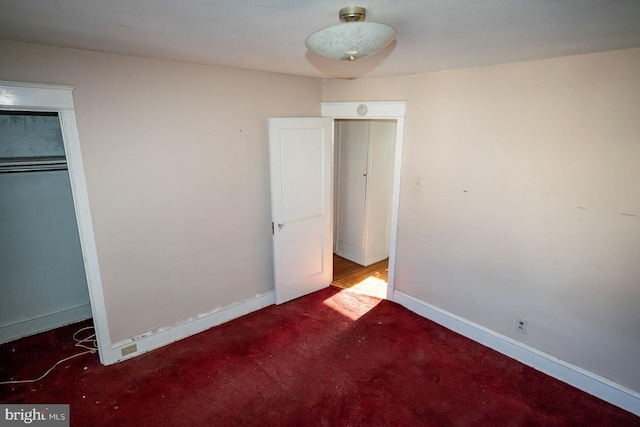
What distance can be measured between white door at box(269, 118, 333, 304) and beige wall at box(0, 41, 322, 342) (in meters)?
0.14

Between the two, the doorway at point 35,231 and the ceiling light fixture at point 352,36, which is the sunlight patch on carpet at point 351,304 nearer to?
the doorway at point 35,231

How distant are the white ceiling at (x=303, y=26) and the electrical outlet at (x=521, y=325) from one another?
195cm

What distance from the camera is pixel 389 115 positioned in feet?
10.7

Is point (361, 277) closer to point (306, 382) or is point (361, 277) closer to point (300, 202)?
point (300, 202)

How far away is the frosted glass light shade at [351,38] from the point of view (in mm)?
1291

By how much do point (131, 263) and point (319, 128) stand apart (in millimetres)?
2100

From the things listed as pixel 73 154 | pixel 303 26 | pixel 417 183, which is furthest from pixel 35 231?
pixel 417 183

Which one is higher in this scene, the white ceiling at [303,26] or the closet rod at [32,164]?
the white ceiling at [303,26]

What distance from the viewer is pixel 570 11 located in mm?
1369

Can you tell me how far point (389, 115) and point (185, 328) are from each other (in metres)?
2.73

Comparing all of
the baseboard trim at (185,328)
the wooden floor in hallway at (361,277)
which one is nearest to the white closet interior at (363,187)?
the wooden floor in hallway at (361,277)

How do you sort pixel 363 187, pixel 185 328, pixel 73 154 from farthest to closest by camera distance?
pixel 363 187
pixel 185 328
pixel 73 154

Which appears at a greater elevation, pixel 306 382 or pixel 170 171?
pixel 170 171

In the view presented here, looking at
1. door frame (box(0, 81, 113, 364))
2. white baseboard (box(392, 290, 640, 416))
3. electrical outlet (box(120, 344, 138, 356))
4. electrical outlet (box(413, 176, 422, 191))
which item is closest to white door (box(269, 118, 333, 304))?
electrical outlet (box(413, 176, 422, 191))
